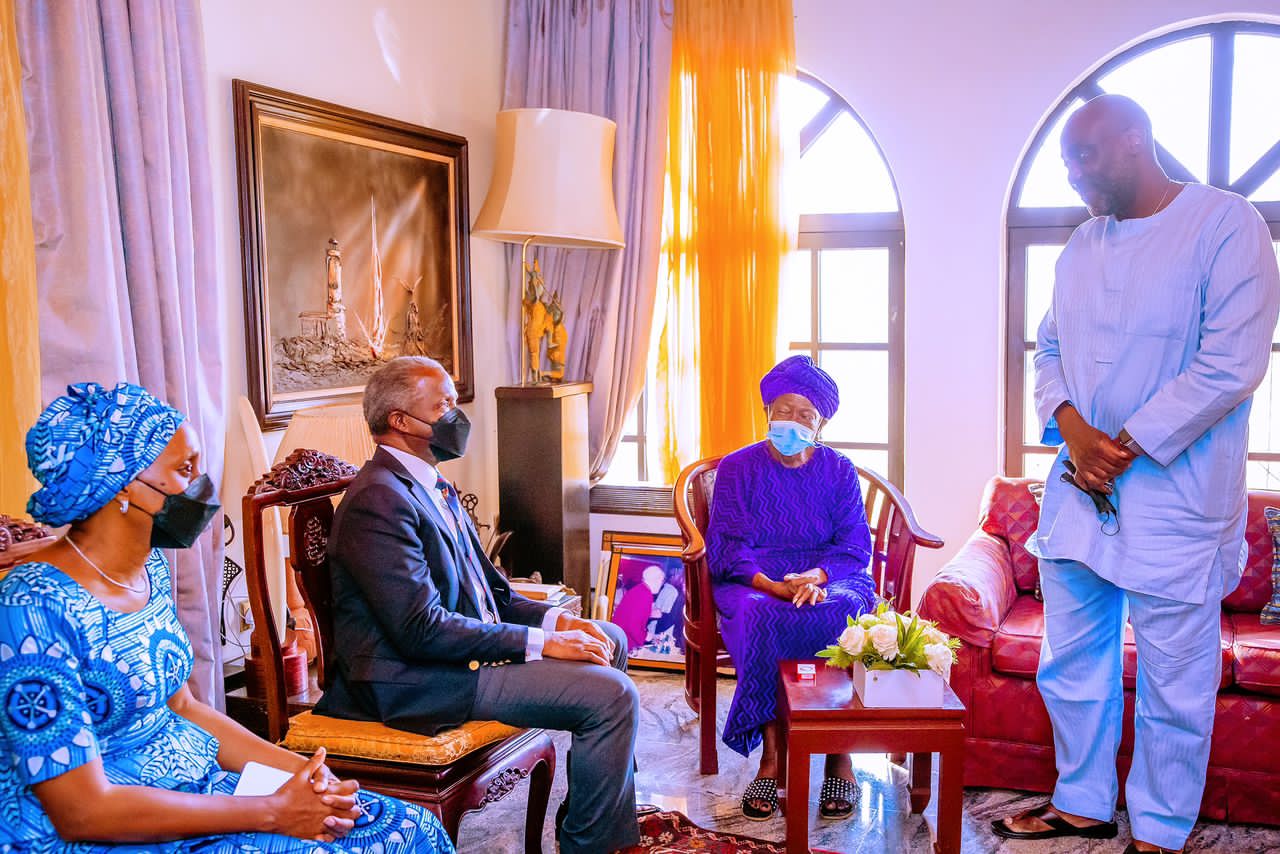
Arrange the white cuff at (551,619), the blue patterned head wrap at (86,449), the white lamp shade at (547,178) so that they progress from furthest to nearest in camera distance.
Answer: the white lamp shade at (547,178)
the white cuff at (551,619)
the blue patterned head wrap at (86,449)

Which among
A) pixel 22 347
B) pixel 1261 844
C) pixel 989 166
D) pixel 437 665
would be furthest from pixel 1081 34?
pixel 22 347

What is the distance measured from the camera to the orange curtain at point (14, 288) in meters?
2.42

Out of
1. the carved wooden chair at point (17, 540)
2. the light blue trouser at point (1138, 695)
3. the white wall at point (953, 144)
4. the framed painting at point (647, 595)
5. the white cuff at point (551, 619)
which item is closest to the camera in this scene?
the carved wooden chair at point (17, 540)

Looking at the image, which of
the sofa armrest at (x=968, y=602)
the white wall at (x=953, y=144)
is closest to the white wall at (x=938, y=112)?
the white wall at (x=953, y=144)

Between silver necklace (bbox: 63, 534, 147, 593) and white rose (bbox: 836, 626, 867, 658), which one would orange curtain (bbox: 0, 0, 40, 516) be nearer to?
silver necklace (bbox: 63, 534, 147, 593)

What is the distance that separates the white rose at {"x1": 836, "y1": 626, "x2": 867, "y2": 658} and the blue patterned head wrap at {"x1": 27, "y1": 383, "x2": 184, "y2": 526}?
1.71 meters

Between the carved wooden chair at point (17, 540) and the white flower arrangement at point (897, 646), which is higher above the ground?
the carved wooden chair at point (17, 540)

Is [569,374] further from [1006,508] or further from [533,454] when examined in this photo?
[1006,508]

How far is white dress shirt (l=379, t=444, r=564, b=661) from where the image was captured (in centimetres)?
250

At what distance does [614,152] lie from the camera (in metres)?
4.64

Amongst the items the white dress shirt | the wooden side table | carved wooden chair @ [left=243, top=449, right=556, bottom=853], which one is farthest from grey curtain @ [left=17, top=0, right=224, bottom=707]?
the wooden side table

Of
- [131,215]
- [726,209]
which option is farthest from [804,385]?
[131,215]

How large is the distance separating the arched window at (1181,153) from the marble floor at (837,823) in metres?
1.85

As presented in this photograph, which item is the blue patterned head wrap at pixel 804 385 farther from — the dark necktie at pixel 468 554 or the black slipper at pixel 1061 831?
the black slipper at pixel 1061 831
